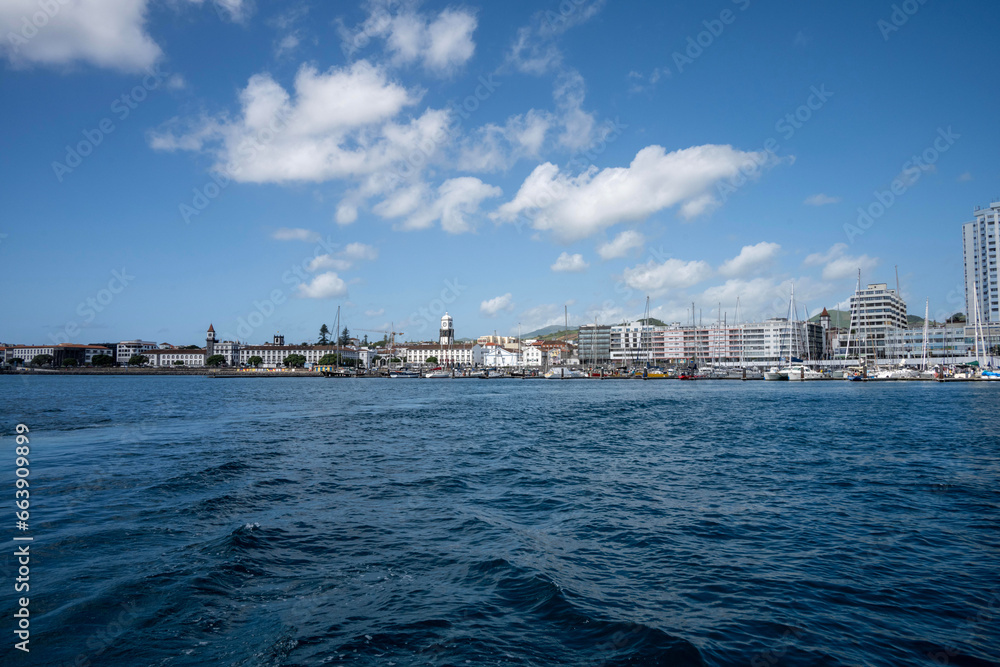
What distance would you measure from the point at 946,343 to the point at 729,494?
129 meters

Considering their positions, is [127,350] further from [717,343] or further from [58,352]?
[717,343]

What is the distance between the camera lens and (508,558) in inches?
272

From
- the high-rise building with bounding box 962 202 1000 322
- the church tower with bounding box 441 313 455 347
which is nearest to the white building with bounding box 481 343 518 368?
the church tower with bounding box 441 313 455 347

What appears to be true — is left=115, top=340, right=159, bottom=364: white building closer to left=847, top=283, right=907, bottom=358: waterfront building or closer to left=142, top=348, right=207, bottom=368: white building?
left=142, top=348, right=207, bottom=368: white building

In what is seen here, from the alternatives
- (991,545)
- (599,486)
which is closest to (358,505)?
(599,486)

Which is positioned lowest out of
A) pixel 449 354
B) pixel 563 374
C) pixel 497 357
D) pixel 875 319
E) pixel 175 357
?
pixel 563 374

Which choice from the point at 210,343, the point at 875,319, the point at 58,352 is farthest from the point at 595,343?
the point at 58,352

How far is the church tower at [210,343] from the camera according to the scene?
156 meters

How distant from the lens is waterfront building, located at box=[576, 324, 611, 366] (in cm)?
15588

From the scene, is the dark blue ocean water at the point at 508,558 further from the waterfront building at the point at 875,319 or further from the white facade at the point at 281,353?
the white facade at the point at 281,353

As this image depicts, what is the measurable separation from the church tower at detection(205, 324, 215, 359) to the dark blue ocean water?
156580 mm

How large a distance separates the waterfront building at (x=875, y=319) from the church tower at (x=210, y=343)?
546 feet

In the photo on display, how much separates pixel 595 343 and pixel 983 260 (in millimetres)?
89493

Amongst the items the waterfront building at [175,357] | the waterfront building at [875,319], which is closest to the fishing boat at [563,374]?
the waterfront building at [875,319]
